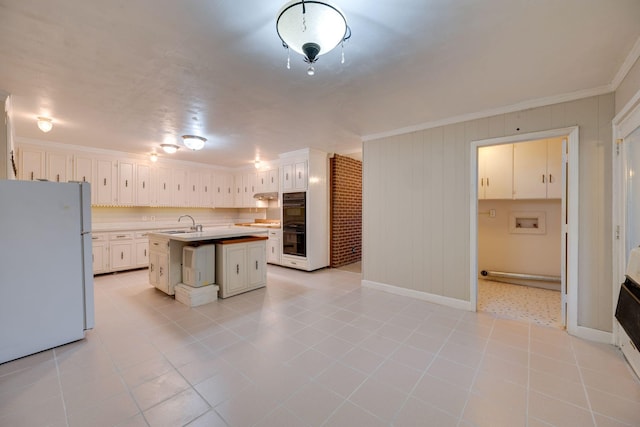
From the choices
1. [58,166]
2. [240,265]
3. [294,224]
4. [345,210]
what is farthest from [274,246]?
[58,166]

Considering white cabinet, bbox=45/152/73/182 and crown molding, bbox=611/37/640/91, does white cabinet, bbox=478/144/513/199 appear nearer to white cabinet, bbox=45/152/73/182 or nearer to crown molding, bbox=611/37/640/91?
crown molding, bbox=611/37/640/91

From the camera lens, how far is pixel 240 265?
12.7 feet

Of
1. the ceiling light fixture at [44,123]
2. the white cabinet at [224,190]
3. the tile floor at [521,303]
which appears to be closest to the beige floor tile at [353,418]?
the tile floor at [521,303]

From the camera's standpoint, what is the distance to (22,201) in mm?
2221

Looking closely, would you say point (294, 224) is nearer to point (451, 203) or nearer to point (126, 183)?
point (451, 203)

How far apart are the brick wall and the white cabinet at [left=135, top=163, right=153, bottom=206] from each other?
4.01 m

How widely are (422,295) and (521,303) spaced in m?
1.29

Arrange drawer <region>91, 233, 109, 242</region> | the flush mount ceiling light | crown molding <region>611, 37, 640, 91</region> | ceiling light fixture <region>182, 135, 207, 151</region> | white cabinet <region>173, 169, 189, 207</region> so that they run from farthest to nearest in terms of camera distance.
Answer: white cabinet <region>173, 169, 189, 207</region> < drawer <region>91, 233, 109, 242</region> < ceiling light fixture <region>182, 135, 207, 151</region> < crown molding <region>611, 37, 640, 91</region> < the flush mount ceiling light

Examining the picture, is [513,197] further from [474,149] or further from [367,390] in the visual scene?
[367,390]

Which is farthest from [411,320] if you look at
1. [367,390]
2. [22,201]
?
[22,201]

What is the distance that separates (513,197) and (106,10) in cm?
498

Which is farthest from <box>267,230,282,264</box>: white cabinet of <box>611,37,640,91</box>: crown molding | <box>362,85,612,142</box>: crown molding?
<box>611,37,640,91</box>: crown molding

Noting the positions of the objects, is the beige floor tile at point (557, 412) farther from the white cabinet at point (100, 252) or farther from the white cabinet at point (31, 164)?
the white cabinet at point (31, 164)

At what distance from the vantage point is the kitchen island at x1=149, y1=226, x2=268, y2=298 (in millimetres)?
3676
